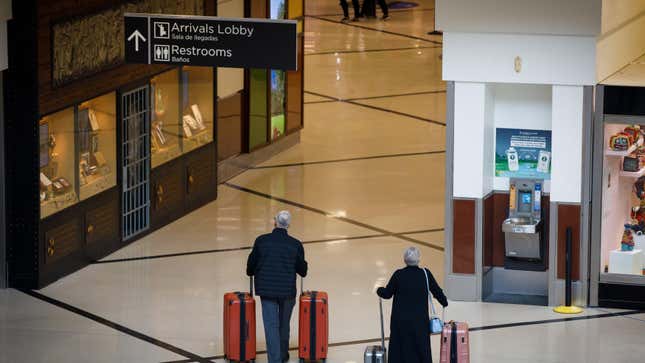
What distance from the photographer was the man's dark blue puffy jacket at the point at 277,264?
11711 millimetres

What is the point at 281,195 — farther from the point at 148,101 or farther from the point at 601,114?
the point at 601,114

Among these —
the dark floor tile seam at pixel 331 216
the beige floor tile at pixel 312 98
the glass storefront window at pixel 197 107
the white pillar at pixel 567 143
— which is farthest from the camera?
the beige floor tile at pixel 312 98

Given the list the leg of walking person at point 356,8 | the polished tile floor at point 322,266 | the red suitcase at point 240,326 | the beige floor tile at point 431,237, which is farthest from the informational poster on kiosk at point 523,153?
the leg of walking person at point 356,8

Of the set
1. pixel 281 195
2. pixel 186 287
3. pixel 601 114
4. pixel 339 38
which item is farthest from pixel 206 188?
pixel 339 38

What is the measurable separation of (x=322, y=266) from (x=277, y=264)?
3.81 m

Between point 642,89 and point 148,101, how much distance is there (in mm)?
5817

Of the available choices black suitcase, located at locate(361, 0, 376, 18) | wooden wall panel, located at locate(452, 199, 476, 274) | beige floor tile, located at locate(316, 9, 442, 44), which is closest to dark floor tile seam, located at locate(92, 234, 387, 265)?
wooden wall panel, located at locate(452, 199, 476, 274)

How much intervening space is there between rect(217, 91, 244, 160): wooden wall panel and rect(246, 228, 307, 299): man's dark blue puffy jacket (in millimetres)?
7422

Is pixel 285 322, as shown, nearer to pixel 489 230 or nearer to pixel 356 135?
pixel 489 230

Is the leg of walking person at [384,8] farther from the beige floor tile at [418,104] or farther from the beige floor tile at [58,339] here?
the beige floor tile at [58,339]

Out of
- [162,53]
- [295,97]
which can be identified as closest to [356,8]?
[295,97]

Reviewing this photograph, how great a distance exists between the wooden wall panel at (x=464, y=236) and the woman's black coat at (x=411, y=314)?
2920 mm

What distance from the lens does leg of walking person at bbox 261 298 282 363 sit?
1185cm

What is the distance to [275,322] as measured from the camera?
468 inches
